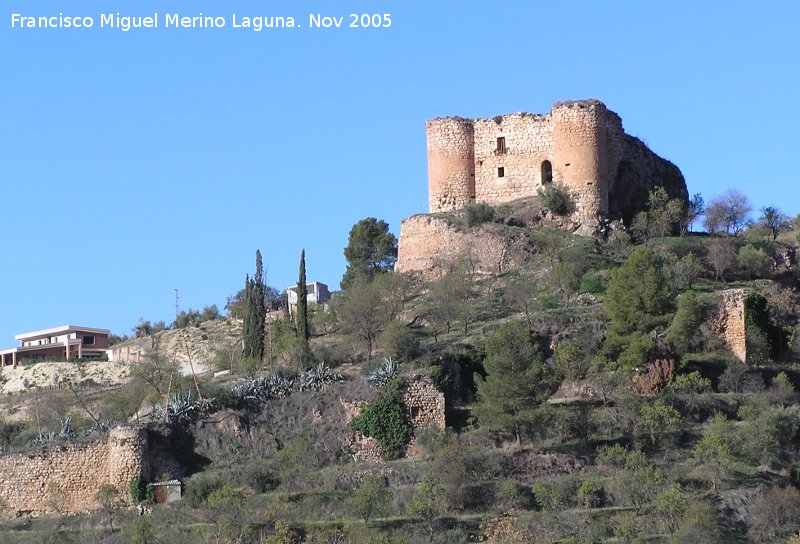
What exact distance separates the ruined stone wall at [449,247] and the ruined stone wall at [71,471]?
1570 centimetres

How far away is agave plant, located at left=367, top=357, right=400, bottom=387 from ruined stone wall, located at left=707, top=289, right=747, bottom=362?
8.32 m

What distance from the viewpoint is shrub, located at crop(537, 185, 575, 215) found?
56375mm

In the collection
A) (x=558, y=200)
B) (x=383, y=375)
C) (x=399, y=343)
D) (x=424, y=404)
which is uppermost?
(x=558, y=200)

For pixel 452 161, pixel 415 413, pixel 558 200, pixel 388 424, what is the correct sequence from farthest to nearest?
1. pixel 452 161
2. pixel 558 200
3. pixel 415 413
4. pixel 388 424

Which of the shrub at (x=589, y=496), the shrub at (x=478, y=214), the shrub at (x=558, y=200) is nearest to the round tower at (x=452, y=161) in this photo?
the shrub at (x=478, y=214)

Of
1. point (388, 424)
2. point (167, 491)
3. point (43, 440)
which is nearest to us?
point (167, 491)

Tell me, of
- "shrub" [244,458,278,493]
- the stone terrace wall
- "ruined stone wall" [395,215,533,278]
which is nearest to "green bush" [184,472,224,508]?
"shrub" [244,458,278,493]

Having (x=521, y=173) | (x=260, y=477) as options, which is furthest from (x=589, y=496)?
(x=521, y=173)

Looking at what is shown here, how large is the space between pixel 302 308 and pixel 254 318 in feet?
6.11

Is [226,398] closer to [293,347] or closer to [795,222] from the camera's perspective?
[293,347]

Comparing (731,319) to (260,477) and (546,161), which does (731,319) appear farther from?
(260,477)

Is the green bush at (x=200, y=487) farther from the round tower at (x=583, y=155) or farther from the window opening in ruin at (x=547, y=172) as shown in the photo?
the window opening in ruin at (x=547, y=172)

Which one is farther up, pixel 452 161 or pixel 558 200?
pixel 452 161

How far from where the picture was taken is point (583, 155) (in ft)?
186
